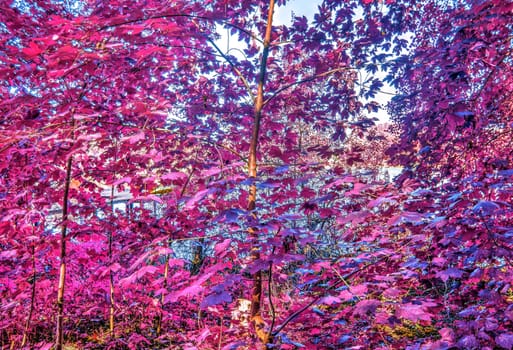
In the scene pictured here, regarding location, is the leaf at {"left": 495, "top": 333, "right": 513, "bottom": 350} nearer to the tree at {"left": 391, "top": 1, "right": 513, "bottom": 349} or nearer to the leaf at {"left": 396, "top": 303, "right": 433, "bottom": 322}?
the tree at {"left": 391, "top": 1, "right": 513, "bottom": 349}

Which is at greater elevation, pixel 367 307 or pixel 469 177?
pixel 469 177

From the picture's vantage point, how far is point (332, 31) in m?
2.98

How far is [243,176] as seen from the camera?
1.58m

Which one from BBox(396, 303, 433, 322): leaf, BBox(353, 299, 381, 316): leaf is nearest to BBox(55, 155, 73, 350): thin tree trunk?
BBox(353, 299, 381, 316): leaf

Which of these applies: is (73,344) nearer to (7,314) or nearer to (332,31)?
(7,314)

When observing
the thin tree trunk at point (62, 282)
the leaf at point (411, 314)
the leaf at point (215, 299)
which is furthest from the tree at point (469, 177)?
the thin tree trunk at point (62, 282)

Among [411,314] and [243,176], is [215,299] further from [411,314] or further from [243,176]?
[411,314]

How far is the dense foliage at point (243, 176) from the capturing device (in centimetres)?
168

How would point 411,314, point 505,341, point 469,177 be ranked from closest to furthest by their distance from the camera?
point 411,314
point 505,341
point 469,177

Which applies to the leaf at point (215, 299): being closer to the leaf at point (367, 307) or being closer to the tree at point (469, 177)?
the leaf at point (367, 307)

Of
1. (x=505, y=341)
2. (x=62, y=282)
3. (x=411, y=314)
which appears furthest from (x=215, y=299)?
(x=505, y=341)

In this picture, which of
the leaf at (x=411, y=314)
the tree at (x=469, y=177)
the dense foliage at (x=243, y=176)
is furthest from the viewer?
the tree at (x=469, y=177)

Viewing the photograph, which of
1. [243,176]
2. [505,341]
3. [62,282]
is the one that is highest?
[243,176]

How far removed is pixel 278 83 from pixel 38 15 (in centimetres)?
247
